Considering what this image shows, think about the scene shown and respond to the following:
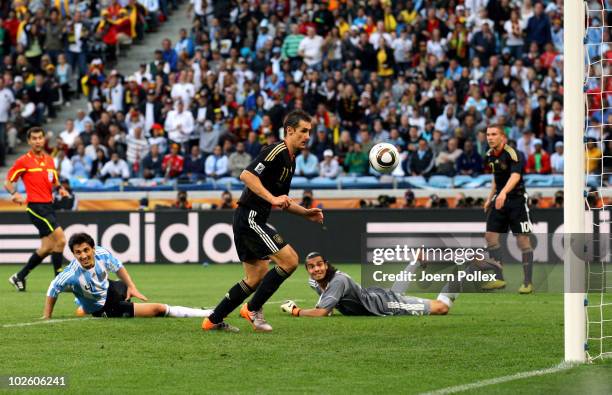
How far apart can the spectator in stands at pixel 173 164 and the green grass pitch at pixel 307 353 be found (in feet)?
41.5

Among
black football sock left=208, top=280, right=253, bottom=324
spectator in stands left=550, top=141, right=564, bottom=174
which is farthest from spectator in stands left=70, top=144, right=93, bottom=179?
black football sock left=208, top=280, right=253, bottom=324

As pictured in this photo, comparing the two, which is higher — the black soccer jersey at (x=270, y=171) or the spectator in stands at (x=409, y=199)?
the black soccer jersey at (x=270, y=171)

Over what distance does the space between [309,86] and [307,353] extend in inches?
741

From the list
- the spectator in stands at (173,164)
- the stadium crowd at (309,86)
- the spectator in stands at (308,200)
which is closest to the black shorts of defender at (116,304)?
the spectator in stands at (308,200)

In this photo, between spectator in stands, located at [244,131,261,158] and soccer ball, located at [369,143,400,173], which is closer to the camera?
soccer ball, located at [369,143,400,173]

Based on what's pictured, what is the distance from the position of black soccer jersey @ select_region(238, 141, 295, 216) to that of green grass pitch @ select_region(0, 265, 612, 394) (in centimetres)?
126

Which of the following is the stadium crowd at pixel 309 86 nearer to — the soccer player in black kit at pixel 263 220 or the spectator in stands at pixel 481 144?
the spectator in stands at pixel 481 144

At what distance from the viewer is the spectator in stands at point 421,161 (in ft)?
82.8

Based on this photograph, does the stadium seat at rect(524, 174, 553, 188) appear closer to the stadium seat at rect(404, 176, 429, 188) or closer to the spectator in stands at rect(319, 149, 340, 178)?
the stadium seat at rect(404, 176, 429, 188)

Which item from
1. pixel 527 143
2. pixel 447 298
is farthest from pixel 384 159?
pixel 527 143

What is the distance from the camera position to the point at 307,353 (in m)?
9.57

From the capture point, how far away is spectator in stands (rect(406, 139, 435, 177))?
25.2m

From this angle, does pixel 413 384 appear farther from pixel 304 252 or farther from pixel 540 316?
pixel 304 252

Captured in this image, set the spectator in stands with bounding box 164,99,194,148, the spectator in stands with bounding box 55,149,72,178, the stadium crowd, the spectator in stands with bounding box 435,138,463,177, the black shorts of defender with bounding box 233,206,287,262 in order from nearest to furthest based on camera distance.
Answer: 1. the black shorts of defender with bounding box 233,206,287,262
2. the spectator in stands with bounding box 435,138,463,177
3. the stadium crowd
4. the spectator in stands with bounding box 55,149,72,178
5. the spectator in stands with bounding box 164,99,194,148
